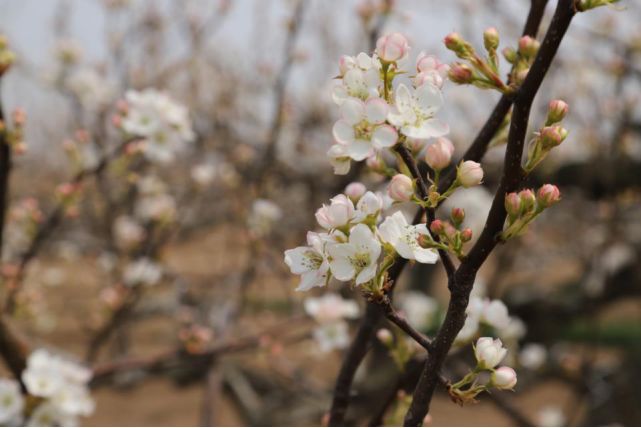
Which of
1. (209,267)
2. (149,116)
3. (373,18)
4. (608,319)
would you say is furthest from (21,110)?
(209,267)

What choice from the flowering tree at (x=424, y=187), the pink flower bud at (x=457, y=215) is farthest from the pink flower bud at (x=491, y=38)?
the pink flower bud at (x=457, y=215)

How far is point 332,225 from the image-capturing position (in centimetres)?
70

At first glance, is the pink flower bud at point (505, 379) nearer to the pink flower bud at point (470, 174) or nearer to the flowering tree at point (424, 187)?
the flowering tree at point (424, 187)

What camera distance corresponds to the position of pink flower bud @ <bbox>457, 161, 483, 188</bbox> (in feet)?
2.24

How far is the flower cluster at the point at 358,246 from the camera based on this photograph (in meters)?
0.67

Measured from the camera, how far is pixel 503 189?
2.12ft

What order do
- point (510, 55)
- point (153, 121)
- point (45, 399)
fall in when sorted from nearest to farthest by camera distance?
point (510, 55)
point (45, 399)
point (153, 121)

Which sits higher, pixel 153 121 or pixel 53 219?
pixel 153 121

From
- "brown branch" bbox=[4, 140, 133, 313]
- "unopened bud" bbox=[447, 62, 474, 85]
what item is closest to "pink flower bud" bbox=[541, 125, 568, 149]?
"unopened bud" bbox=[447, 62, 474, 85]

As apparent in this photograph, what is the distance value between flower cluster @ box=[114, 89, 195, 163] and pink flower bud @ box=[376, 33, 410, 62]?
1145 mm

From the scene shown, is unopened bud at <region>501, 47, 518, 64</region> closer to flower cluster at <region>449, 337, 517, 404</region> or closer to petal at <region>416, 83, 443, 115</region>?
petal at <region>416, 83, 443, 115</region>

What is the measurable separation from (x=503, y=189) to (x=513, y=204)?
0.10ft

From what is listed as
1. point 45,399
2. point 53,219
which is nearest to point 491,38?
point 45,399

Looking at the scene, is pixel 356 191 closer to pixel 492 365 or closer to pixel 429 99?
pixel 429 99
